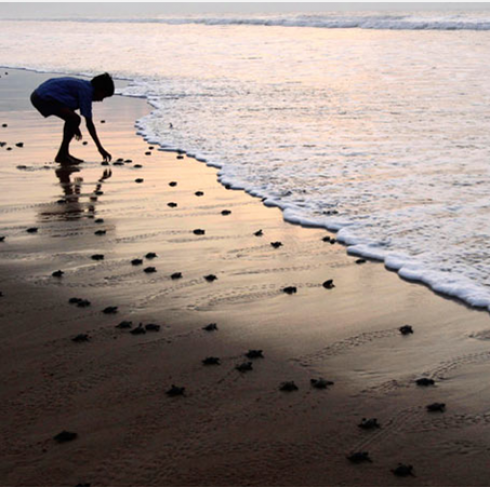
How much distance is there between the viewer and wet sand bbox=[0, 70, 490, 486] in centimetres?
421

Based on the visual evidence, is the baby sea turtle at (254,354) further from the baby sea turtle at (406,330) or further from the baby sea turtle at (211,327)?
the baby sea turtle at (406,330)

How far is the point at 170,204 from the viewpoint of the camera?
387 inches

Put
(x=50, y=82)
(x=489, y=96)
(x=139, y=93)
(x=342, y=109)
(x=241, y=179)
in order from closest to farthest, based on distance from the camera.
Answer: (x=241, y=179) < (x=50, y=82) < (x=342, y=109) < (x=489, y=96) < (x=139, y=93)

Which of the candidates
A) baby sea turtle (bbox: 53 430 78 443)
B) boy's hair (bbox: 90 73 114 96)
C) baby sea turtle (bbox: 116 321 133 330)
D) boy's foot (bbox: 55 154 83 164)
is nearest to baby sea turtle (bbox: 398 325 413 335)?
baby sea turtle (bbox: 116 321 133 330)

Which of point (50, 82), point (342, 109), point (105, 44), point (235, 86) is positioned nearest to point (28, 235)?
point (50, 82)

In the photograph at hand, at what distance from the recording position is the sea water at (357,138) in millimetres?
8383

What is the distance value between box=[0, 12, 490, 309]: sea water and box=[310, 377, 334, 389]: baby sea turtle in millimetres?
1994

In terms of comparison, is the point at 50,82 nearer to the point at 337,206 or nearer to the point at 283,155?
the point at 283,155

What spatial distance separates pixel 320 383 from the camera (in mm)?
5047

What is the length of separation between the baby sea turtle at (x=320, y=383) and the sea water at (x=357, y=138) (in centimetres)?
199

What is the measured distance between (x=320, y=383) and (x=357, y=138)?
1031 cm

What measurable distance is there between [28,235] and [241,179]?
3.77 metres

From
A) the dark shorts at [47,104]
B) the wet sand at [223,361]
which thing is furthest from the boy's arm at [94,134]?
the wet sand at [223,361]

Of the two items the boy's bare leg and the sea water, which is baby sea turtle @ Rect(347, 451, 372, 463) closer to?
the sea water
